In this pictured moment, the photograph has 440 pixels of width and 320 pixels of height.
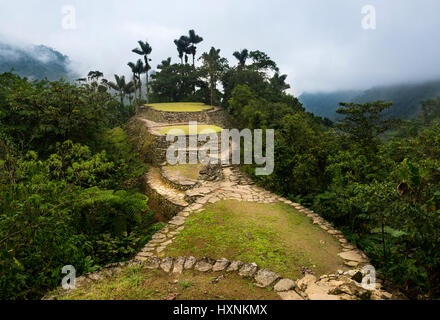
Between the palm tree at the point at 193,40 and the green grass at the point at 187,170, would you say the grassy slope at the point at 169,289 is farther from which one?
the palm tree at the point at 193,40

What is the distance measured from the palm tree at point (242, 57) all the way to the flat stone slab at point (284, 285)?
2861 centimetres

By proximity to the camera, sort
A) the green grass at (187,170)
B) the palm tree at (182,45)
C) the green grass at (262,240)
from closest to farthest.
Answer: the green grass at (262,240) < the green grass at (187,170) < the palm tree at (182,45)

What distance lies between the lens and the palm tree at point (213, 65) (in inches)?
986

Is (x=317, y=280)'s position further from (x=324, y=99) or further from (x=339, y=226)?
→ (x=324, y=99)

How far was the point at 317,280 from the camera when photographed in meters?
3.46

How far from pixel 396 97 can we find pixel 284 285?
198ft

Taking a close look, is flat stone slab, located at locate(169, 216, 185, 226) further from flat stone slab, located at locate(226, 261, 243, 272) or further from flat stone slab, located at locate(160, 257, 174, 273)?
flat stone slab, located at locate(226, 261, 243, 272)

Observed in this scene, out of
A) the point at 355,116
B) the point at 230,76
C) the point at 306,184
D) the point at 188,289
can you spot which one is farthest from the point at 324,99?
the point at 188,289

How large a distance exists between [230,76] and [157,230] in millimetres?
23892

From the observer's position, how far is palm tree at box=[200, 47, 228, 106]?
25047 millimetres

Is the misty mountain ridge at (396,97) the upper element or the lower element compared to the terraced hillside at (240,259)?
upper

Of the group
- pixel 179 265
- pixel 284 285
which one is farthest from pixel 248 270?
pixel 179 265

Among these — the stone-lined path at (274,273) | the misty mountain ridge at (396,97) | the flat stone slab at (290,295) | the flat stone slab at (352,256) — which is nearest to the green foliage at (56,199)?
the stone-lined path at (274,273)

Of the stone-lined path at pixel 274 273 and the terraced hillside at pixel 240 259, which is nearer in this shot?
the stone-lined path at pixel 274 273
